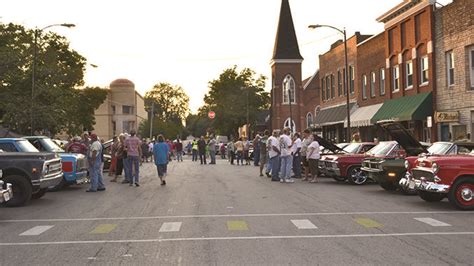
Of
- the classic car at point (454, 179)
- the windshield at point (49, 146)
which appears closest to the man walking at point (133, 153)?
the windshield at point (49, 146)

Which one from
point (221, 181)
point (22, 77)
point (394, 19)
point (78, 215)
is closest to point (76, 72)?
point (22, 77)

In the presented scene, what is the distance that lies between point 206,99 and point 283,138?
233ft

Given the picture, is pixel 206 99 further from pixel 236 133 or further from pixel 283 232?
pixel 283 232

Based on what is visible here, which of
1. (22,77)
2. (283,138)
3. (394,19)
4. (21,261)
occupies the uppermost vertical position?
(394,19)

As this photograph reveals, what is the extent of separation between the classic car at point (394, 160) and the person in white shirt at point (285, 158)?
3.21 metres

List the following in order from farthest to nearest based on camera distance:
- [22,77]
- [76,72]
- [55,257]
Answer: [76,72] < [22,77] < [55,257]

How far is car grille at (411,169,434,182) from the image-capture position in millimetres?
12625

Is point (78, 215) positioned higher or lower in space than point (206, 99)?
lower

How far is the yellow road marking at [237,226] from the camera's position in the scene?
33.1 ft

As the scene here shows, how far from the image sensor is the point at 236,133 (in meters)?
90.3

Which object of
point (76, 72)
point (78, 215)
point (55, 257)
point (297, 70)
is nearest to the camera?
point (55, 257)

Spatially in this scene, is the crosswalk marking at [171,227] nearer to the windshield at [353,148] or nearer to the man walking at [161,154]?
the man walking at [161,154]

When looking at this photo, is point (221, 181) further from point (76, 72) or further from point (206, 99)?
point (206, 99)

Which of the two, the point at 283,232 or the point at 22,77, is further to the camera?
the point at 22,77
